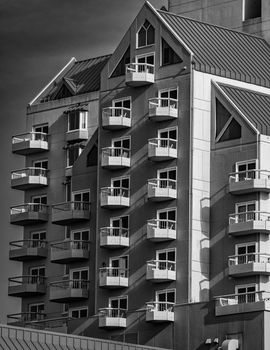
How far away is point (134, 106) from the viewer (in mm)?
147625

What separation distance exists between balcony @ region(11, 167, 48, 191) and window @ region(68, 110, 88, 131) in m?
4.64

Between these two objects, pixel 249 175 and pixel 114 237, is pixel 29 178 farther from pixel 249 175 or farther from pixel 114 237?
pixel 249 175

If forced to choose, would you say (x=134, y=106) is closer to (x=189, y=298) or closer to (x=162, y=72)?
(x=162, y=72)

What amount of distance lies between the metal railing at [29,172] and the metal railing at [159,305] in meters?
22.2

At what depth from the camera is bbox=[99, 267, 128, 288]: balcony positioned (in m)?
144

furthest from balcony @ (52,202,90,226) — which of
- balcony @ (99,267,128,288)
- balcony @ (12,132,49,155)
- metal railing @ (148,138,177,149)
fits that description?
metal railing @ (148,138,177,149)

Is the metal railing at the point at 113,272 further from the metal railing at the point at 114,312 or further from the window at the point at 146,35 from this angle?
the window at the point at 146,35

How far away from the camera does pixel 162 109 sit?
144 meters

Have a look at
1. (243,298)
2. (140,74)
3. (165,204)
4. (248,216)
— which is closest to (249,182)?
(248,216)

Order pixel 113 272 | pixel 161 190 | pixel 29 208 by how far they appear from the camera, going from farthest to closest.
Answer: pixel 29 208
pixel 113 272
pixel 161 190

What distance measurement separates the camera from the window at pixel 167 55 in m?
145

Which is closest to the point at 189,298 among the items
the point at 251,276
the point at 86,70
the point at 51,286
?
the point at 251,276

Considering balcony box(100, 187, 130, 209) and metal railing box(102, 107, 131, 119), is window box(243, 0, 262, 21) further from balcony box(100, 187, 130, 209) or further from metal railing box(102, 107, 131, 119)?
balcony box(100, 187, 130, 209)

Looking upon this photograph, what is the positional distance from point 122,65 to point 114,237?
48.5ft
